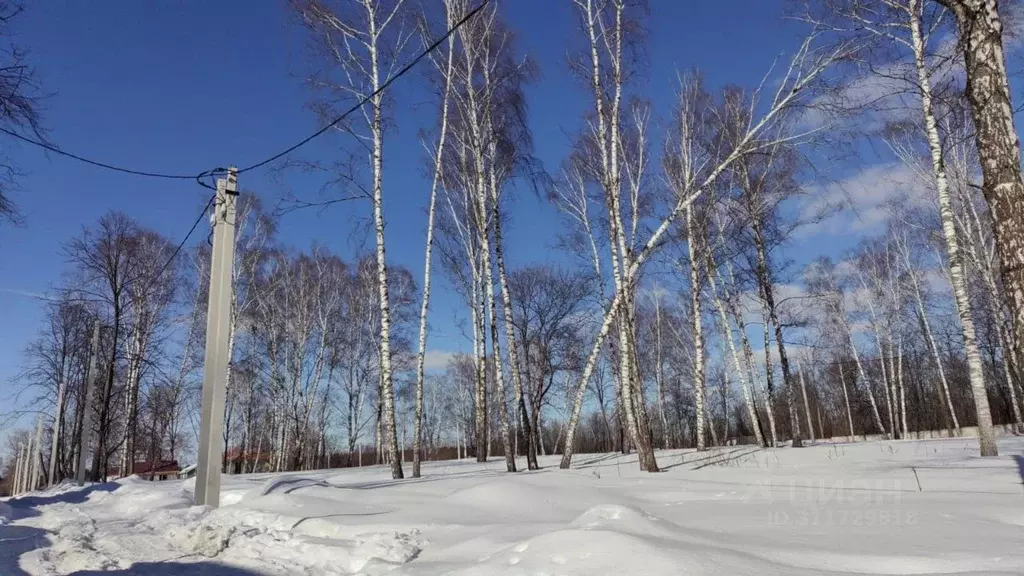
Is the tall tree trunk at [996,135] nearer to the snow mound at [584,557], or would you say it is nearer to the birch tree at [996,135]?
the birch tree at [996,135]

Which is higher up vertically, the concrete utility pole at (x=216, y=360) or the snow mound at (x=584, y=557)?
the concrete utility pole at (x=216, y=360)

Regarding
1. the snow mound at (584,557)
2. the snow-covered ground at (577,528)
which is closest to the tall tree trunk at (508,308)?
the snow-covered ground at (577,528)

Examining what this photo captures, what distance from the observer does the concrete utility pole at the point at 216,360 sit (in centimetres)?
721

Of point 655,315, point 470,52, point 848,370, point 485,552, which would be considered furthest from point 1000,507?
point 848,370

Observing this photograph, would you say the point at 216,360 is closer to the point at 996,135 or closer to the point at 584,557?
the point at 584,557

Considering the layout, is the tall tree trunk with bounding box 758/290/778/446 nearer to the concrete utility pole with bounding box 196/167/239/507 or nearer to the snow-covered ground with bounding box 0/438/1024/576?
the snow-covered ground with bounding box 0/438/1024/576

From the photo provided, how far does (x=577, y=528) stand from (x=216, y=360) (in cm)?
564

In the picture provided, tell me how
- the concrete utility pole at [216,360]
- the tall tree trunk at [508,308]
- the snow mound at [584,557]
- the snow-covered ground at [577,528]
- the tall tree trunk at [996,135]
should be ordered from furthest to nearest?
the tall tree trunk at [508,308] < the concrete utility pole at [216,360] < the tall tree trunk at [996,135] < the snow-covered ground at [577,528] < the snow mound at [584,557]

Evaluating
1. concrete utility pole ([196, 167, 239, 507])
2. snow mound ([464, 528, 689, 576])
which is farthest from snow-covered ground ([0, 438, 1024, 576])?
concrete utility pole ([196, 167, 239, 507])

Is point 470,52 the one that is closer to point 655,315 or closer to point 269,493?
point 269,493

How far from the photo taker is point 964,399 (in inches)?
1531

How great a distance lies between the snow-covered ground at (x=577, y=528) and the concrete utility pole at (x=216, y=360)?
1.42 ft

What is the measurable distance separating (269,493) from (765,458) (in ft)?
33.5

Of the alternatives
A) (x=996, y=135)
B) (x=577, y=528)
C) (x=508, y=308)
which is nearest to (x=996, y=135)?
(x=996, y=135)
